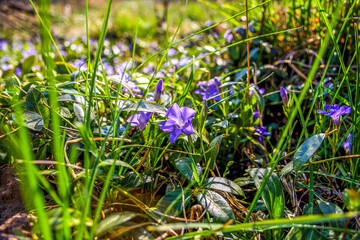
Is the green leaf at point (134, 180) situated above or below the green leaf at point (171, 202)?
above

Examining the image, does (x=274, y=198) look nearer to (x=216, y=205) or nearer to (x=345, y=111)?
(x=216, y=205)

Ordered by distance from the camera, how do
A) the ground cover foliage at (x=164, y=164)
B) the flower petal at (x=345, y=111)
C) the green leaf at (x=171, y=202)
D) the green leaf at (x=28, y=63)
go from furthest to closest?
the green leaf at (x=28, y=63), the flower petal at (x=345, y=111), the green leaf at (x=171, y=202), the ground cover foliage at (x=164, y=164)

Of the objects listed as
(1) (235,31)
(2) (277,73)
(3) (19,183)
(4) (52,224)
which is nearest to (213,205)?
(4) (52,224)

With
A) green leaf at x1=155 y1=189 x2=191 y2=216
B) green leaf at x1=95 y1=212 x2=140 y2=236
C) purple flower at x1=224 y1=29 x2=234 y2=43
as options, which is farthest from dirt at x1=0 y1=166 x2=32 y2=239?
purple flower at x1=224 y1=29 x2=234 y2=43

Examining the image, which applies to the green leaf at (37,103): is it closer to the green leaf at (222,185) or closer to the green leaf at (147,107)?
the green leaf at (147,107)

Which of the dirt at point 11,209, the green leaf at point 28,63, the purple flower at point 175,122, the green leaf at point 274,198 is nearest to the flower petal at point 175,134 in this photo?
the purple flower at point 175,122
